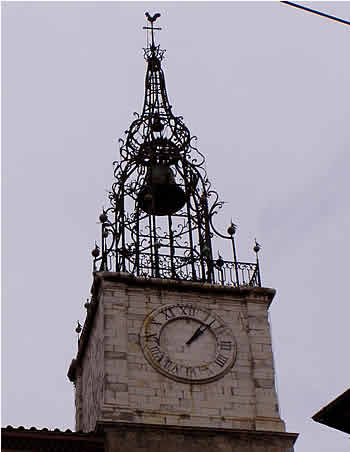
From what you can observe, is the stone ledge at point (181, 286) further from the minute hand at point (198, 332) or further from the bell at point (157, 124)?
the bell at point (157, 124)

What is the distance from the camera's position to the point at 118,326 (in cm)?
2920

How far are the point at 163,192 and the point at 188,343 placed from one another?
5576 mm

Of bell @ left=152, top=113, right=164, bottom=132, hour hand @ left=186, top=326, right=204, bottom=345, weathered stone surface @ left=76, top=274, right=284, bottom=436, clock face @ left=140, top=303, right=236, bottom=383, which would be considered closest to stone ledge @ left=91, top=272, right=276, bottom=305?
weathered stone surface @ left=76, top=274, right=284, bottom=436

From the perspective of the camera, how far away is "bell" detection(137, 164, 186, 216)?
33.2 meters

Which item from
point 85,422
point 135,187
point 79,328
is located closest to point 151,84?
point 135,187

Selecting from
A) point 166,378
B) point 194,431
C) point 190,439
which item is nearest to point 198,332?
point 166,378

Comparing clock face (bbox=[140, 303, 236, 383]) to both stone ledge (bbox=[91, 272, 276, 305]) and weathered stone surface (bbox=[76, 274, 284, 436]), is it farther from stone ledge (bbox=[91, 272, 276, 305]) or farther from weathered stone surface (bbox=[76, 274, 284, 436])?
stone ledge (bbox=[91, 272, 276, 305])

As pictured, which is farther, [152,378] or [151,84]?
[151,84]

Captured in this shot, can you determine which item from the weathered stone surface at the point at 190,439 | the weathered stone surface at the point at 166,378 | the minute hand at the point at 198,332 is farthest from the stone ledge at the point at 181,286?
the weathered stone surface at the point at 190,439

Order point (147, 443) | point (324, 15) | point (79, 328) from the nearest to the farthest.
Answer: point (324, 15) < point (147, 443) < point (79, 328)

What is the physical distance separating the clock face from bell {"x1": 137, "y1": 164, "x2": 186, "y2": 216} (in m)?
4.18

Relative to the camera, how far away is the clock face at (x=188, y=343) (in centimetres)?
2902

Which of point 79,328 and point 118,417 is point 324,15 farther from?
point 79,328

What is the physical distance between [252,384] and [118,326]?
3.55 m
